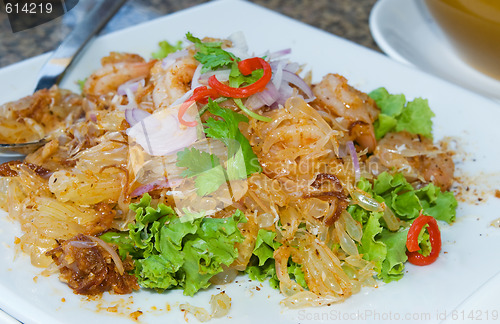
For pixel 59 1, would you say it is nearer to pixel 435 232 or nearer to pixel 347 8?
pixel 347 8

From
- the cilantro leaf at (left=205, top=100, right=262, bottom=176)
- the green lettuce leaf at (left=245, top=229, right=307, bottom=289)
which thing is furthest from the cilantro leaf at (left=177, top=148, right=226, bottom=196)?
the green lettuce leaf at (left=245, top=229, right=307, bottom=289)

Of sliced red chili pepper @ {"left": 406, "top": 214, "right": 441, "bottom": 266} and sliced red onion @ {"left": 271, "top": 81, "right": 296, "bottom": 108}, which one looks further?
sliced red onion @ {"left": 271, "top": 81, "right": 296, "bottom": 108}

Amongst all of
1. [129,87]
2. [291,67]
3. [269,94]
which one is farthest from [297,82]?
[129,87]

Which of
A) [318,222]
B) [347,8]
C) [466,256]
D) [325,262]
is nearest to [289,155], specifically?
[318,222]

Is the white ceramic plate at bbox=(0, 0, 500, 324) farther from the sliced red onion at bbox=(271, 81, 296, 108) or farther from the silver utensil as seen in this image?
the sliced red onion at bbox=(271, 81, 296, 108)

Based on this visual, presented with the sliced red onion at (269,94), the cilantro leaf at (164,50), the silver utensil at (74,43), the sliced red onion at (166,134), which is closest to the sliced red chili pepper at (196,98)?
the sliced red onion at (166,134)

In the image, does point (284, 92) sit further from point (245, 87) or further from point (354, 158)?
point (354, 158)
